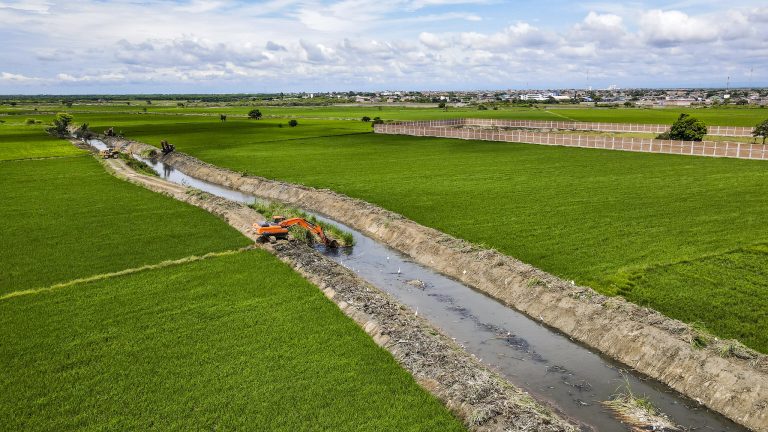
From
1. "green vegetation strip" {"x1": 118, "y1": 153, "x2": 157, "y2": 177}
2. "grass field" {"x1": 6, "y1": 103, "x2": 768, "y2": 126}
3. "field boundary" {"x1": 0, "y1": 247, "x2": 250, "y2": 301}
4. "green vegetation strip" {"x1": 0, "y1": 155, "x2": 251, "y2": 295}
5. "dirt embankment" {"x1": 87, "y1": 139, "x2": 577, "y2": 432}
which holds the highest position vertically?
"grass field" {"x1": 6, "y1": 103, "x2": 768, "y2": 126}

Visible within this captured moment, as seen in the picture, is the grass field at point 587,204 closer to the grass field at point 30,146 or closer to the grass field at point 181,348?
the grass field at point 181,348

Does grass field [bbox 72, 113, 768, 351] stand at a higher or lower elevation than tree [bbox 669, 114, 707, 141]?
lower

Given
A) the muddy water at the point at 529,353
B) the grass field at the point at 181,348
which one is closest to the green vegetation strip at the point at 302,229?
the grass field at the point at 181,348

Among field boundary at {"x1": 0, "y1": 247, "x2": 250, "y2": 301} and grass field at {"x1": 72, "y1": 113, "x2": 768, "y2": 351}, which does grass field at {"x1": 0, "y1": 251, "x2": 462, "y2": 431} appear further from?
grass field at {"x1": 72, "y1": 113, "x2": 768, "y2": 351}

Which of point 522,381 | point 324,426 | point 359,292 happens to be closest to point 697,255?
point 522,381

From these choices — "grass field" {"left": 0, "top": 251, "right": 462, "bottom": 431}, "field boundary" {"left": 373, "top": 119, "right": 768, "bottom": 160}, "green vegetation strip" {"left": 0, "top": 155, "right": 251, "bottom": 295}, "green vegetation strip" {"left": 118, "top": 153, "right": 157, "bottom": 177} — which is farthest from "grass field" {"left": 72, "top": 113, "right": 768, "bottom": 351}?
"green vegetation strip" {"left": 0, "top": 155, "right": 251, "bottom": 295}

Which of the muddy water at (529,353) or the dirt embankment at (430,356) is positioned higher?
the dirt embankment at (430,356)
